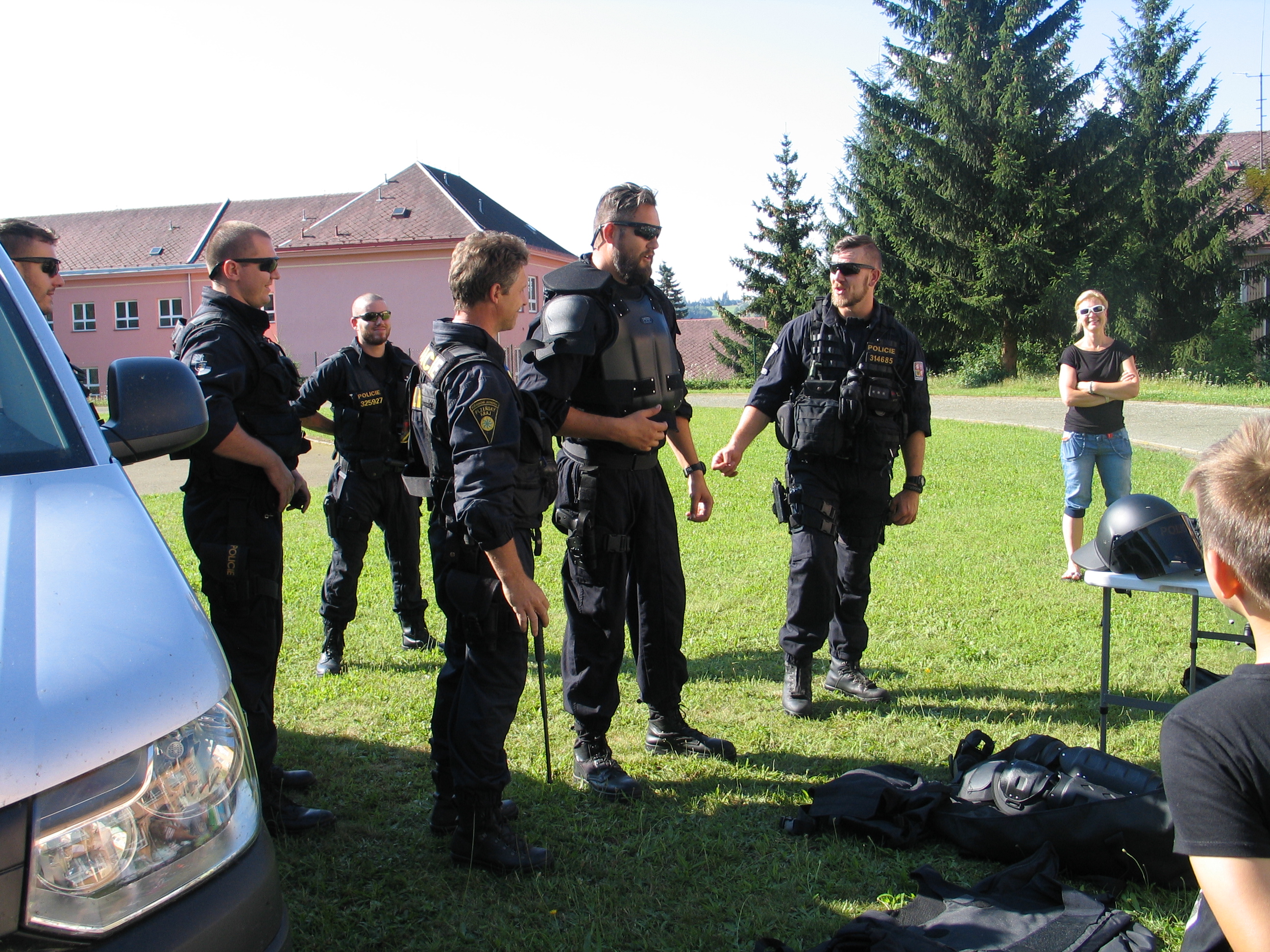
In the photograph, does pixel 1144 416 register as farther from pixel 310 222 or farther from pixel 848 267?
pixel 310 222

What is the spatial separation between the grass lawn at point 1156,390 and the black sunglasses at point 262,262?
21.8 metres

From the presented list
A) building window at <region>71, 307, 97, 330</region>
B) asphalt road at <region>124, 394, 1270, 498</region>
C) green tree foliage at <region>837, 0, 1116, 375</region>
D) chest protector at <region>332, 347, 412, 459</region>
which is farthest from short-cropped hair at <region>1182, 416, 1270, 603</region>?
building window at <region>71, 307, 97, 330</region>

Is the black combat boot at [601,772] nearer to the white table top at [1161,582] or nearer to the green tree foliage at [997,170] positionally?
the white table top at [1161,582]

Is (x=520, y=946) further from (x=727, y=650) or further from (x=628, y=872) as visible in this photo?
(x=727, y=650)

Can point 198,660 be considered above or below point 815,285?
below

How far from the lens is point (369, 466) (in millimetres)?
5734

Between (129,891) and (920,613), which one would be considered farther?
(920,613)

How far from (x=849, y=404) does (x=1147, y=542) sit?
152 cm

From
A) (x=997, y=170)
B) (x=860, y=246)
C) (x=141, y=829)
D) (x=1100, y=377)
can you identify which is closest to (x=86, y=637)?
(x=141, y=829)

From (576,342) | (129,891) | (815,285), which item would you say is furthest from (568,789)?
(815,285)

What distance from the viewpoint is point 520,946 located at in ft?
9.01

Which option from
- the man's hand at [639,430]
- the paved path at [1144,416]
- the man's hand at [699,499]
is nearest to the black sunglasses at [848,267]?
the man's hand at [699,499]

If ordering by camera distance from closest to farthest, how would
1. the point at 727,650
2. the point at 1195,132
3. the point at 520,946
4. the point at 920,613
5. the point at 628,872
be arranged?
the point at 520,946 → the point at 628,872 → the point at 727,650 → the point at 920,613 → the point at 1195,132

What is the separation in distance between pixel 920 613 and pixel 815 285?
3381cm
